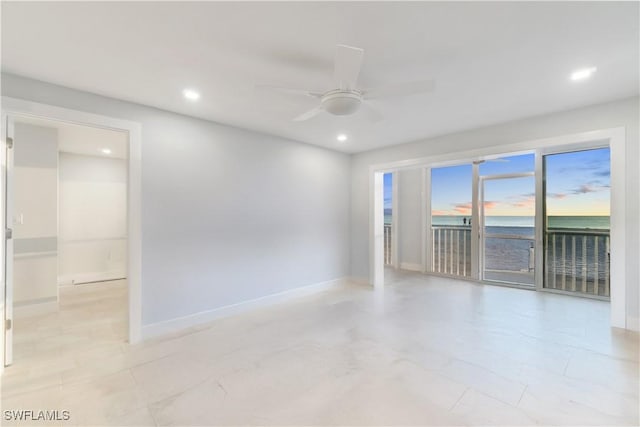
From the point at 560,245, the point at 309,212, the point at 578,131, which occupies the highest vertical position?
the point at 578,131

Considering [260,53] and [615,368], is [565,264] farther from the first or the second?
[260,53]

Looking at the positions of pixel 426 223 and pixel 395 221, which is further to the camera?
pixel 395 221

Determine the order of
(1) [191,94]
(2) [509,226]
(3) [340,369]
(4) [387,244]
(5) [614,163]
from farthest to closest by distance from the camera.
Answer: (4) [387,244] < (2) [509,226] < (5) [614,163] < (1) [191,94] < (3) [340,369]

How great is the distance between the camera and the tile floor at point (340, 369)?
183cm

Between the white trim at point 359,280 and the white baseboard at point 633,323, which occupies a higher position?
the white baseboard at point 633,323

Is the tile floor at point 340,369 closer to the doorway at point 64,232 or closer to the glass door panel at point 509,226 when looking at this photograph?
the doorway at point 64,232

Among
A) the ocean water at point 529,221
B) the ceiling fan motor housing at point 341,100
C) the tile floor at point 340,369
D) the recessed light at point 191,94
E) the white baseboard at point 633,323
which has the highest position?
the recessed light at point 191,94

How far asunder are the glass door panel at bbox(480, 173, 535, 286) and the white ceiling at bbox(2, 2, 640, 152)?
7.77 feet

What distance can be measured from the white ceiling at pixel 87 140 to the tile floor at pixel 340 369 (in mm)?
2562

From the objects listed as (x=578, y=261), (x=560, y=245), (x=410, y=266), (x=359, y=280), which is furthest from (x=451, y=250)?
(x=359, y=280)

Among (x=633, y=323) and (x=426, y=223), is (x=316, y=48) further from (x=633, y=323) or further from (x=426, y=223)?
(x=426, y=223)

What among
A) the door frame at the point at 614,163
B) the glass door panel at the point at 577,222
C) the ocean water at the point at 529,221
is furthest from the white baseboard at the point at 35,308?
the glass door panel at the point at 577,222

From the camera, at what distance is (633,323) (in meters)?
3.01

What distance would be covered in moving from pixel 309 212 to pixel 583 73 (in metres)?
3.59
